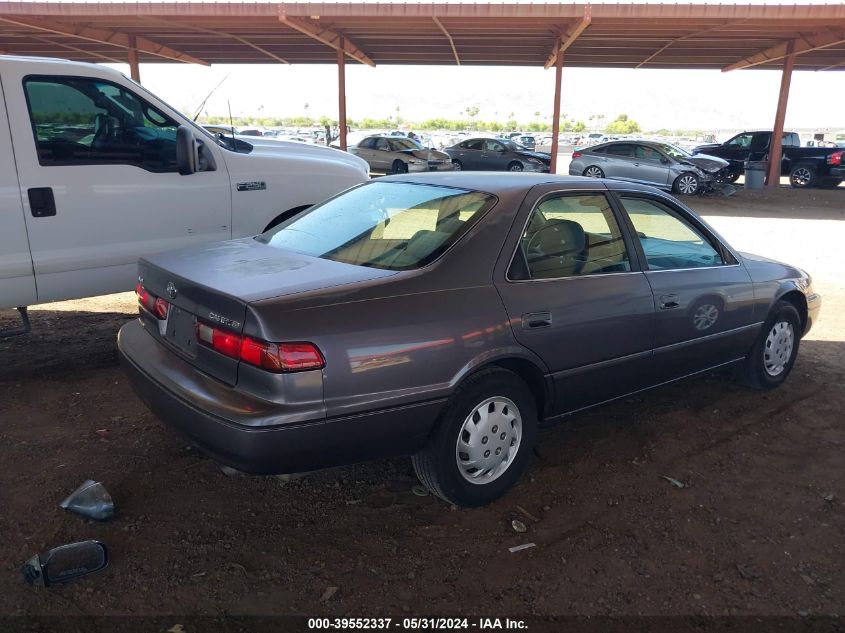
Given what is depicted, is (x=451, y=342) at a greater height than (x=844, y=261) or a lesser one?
greater

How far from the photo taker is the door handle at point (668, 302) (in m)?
3.81

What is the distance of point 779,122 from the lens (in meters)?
21.4

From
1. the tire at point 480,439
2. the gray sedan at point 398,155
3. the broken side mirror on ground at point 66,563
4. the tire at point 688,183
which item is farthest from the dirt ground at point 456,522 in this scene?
the gray sedan at point 398,155

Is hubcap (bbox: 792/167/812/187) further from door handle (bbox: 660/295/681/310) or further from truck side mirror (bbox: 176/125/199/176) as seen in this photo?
truck side mirror (bbox: 176/125/199/176)

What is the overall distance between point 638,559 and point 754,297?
231 cm

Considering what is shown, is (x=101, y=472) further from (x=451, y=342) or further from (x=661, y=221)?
(x=661, y=221)

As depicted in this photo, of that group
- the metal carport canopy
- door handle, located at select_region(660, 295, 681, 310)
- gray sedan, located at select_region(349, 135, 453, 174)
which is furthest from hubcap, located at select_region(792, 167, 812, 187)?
door handle, located at select_region(660, 295, 681, 310)

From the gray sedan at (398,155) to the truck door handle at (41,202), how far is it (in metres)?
18.7

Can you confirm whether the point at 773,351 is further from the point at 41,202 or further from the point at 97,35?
the point at 97,35

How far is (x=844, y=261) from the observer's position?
999cm

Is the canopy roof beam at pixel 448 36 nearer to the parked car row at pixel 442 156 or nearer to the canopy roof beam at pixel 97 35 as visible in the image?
the parked car row at pixel 442 156

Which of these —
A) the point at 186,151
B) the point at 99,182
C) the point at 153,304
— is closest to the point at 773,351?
the point at 153,304

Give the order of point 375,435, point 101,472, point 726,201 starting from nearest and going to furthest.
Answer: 1. point 375,435
2. point 101,472
3. point 726,201

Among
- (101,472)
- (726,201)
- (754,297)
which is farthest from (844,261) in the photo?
(101,472)
